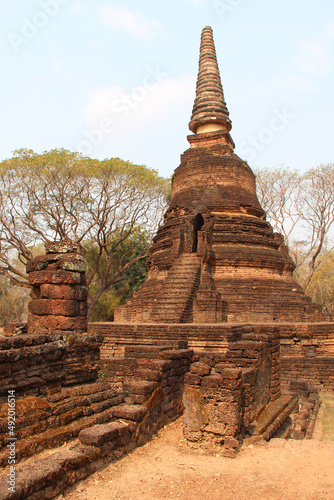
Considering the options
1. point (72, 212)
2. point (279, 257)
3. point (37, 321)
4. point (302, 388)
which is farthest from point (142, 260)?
point (37, 321)

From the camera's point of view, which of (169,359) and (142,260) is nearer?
(169,359)

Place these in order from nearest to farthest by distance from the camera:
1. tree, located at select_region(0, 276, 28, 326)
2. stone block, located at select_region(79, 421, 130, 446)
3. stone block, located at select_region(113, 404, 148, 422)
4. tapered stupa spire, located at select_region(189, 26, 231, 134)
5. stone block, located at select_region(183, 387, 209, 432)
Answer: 1. stone block, located at select_region(79, 421, 130, 446)
2. stone block, located at select_region(113, 404, 148, 422)
3. stone block, located at select_region(183, 387, 209, 432)
4. tapered stupa spire, located at select_region(189, 26, 231, 134)
5. tree, located at select_region(0, 276, 28, 326)

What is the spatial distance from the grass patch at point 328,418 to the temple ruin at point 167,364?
0.92 feet

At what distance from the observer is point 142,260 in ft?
108

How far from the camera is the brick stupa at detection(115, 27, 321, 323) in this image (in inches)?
615

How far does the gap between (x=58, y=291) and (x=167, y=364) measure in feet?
7.78

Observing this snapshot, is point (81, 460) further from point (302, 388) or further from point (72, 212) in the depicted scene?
point (72, 212)

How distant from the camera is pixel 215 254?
17625mm

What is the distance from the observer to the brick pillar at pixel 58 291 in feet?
24.1

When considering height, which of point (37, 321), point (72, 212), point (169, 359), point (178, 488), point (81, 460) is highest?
point (72, 212)

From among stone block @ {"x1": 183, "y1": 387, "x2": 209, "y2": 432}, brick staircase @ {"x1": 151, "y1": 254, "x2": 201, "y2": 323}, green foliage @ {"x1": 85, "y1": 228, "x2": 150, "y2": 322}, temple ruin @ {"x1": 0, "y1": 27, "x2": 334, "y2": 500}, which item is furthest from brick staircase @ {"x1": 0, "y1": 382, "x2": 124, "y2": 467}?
green foliage @ {"x1": 85, "y1": 228, "x2": 150, "y2": 322}

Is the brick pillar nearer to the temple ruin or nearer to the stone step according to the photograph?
the temple ruin

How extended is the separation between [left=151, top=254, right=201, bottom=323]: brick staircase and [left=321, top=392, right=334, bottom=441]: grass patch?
17.4 ft

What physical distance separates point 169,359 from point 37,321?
2.49 meters
